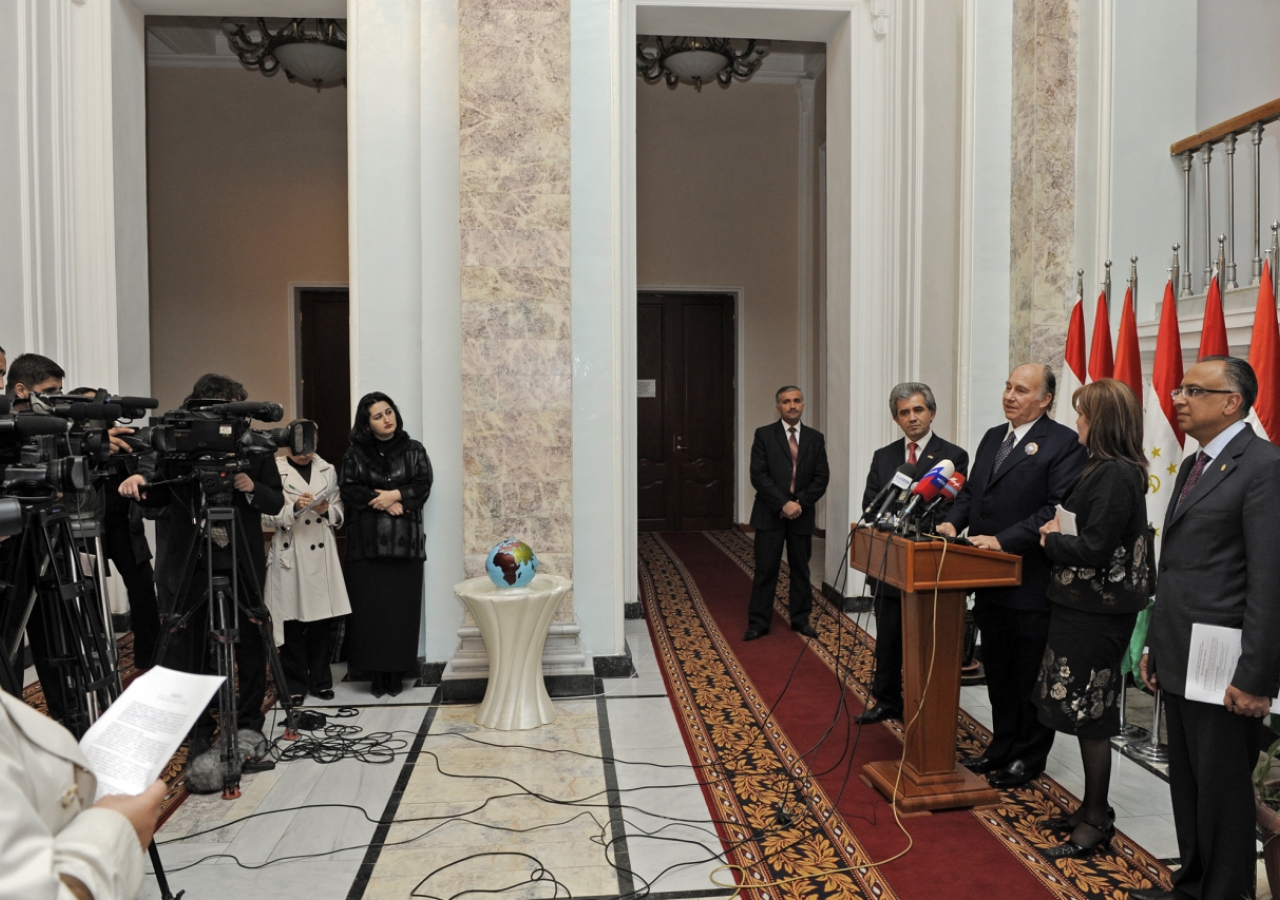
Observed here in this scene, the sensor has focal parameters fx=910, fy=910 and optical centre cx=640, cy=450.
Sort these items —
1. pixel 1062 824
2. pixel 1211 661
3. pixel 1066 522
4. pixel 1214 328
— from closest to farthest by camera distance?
1. pixel 1211 661
2. pixel 1066 522
3. pixel 1062 824
4. pixel 1214 328

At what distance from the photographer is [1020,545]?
12.4 feet

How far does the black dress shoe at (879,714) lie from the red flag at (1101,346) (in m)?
2.26

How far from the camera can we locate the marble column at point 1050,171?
5.93 metres

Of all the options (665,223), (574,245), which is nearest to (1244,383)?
(574,245)

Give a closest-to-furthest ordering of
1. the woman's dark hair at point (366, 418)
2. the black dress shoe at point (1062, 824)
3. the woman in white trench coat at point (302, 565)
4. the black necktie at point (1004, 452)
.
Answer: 1. the black dress shoe at point (1062, 824)
2. the black necktie at point (1004, 452)
3. the woman in white trench coat at point (302, 565)
4. the woman's dark hair at point (366, 418)

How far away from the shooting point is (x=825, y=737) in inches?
178

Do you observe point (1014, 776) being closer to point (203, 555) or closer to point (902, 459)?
point (902, 459)

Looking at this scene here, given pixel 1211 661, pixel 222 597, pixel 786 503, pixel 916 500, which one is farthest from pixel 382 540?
pixel 1211 661

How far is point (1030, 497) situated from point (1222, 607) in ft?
4.25

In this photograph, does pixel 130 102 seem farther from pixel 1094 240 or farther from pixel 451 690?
pixel 1094 240

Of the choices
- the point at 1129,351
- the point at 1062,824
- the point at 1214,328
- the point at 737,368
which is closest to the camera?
the point at 1062,824

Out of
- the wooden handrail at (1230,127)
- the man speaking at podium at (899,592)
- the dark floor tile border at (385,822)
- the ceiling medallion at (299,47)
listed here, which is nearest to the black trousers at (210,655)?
the dark floor tile border at (385,822)

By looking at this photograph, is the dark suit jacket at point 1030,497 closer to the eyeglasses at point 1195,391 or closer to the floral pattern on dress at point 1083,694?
the floral pattern on dress at point 1083,694

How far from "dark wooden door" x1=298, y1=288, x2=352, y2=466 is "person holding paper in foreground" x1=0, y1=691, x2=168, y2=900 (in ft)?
33.4
